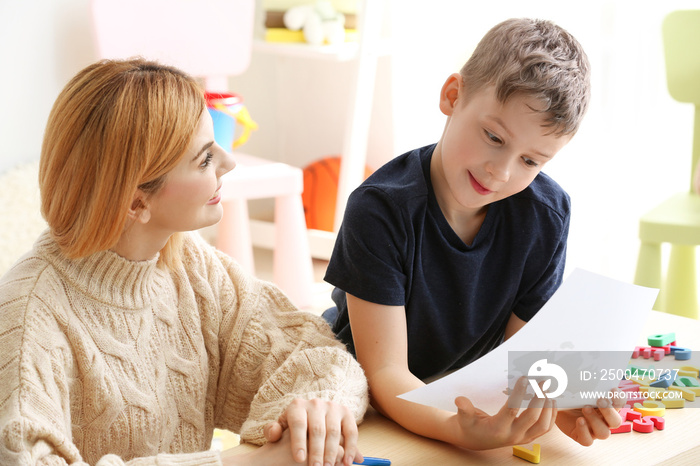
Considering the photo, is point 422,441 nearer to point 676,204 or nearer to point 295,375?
point 295,375

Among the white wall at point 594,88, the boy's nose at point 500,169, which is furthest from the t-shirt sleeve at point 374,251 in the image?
the white wall at point 594,88

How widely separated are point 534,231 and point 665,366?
24cm

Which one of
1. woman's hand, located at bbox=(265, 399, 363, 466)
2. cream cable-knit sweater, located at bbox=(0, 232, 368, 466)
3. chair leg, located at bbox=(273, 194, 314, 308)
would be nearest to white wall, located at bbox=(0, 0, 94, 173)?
chair leg, located at bbox=(273, 194, 314, 308)

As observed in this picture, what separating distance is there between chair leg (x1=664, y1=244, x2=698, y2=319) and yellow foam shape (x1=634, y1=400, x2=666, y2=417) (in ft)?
3.59

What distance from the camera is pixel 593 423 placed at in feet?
2.86

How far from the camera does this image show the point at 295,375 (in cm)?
96

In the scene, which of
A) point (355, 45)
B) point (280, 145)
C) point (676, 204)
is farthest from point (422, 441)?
point (280, 145)

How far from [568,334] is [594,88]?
1.97 m

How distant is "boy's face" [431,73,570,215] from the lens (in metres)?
0.97

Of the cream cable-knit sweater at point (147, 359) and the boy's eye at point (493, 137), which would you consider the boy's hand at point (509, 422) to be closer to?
the cream cable-knit sweater at point (147, 359)

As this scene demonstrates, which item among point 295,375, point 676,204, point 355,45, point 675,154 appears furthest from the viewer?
point 355,45

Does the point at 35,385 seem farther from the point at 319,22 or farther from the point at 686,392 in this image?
the point at 319,22

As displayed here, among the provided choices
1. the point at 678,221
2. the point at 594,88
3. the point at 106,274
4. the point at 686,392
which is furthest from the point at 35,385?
the point at 594,88

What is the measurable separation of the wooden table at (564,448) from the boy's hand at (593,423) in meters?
0.01
